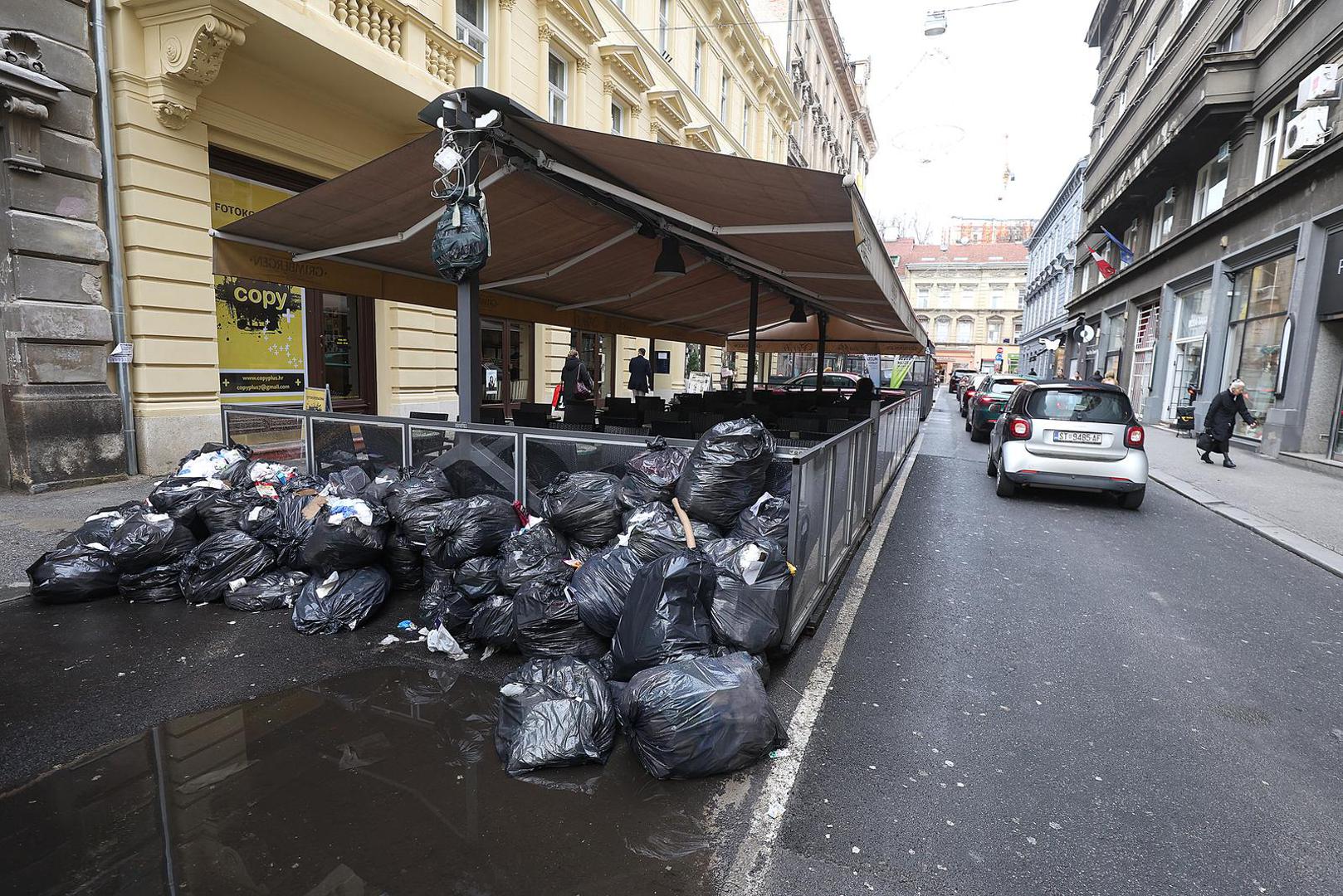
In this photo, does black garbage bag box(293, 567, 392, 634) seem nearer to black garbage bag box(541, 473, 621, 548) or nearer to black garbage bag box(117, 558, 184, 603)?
black garbage bag box(117, 558, 184, 603)

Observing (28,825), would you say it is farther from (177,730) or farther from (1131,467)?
(1131,467)

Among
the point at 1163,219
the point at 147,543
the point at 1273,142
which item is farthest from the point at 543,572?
the point at 1163,219

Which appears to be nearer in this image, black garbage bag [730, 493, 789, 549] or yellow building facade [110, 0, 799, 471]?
black garbage bag [730, 493, 789, 549]

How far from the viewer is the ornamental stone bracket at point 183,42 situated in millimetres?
7418

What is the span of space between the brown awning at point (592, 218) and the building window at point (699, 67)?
16825mm

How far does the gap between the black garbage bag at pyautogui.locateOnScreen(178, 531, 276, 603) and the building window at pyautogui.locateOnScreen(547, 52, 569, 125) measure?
1295 cm

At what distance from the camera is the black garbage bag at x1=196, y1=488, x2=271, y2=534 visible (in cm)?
475

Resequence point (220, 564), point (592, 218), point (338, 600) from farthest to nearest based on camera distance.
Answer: point (592, 218) → point (220, 564) → point (338, 600)

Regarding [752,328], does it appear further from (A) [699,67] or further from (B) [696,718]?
(A) [699,67]

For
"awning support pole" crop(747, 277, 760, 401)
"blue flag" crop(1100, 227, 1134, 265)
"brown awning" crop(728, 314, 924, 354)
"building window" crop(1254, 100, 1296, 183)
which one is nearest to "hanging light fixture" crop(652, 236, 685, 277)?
"awning support pole" crop(747, 277, 760, 401)

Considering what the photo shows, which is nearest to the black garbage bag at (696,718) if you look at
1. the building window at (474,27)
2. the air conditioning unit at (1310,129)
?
the building window at (474,27)

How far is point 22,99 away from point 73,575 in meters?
5.55

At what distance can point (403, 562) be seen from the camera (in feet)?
14.8

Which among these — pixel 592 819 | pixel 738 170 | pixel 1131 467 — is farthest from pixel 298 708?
pixel 1131 467
